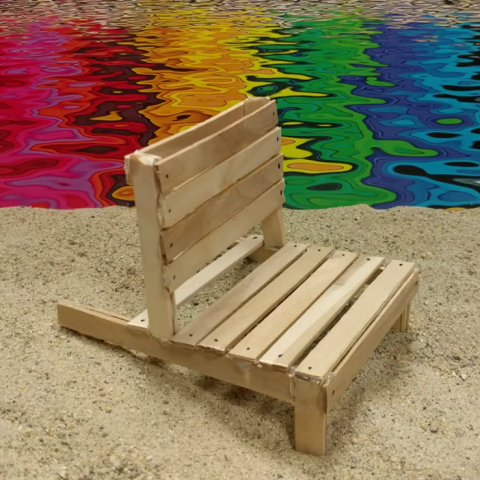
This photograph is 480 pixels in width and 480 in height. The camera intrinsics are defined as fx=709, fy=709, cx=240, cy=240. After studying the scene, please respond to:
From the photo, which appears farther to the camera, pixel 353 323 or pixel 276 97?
pixel 276 97

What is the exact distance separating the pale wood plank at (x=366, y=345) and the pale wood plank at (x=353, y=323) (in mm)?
18

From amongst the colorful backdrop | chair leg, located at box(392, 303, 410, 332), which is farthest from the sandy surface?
the colorful backdrop

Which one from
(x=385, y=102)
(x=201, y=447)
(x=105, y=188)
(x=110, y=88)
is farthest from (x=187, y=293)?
(x=110, y=88)

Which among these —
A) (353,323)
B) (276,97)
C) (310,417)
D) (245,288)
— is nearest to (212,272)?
(245,288)

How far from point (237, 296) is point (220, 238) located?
257mm

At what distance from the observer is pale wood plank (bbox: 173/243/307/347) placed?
8.85 feet

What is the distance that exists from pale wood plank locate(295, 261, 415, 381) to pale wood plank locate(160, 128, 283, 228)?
27.5 inches

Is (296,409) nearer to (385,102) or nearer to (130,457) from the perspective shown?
(130,457)

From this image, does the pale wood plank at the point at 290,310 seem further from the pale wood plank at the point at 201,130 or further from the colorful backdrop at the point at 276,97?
the colorful backdrop at the point at 276,97

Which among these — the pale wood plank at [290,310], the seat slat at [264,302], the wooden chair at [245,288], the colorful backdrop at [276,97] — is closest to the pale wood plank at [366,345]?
the wooden chair at [245,288]

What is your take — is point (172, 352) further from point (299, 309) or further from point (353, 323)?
point (353, 323)

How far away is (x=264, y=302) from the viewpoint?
289cm

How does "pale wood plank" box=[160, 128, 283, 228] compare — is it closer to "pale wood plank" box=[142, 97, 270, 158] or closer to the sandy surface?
"pale wood plank" box=[142, 97, 270, 158]

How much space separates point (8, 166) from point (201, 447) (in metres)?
3.96
